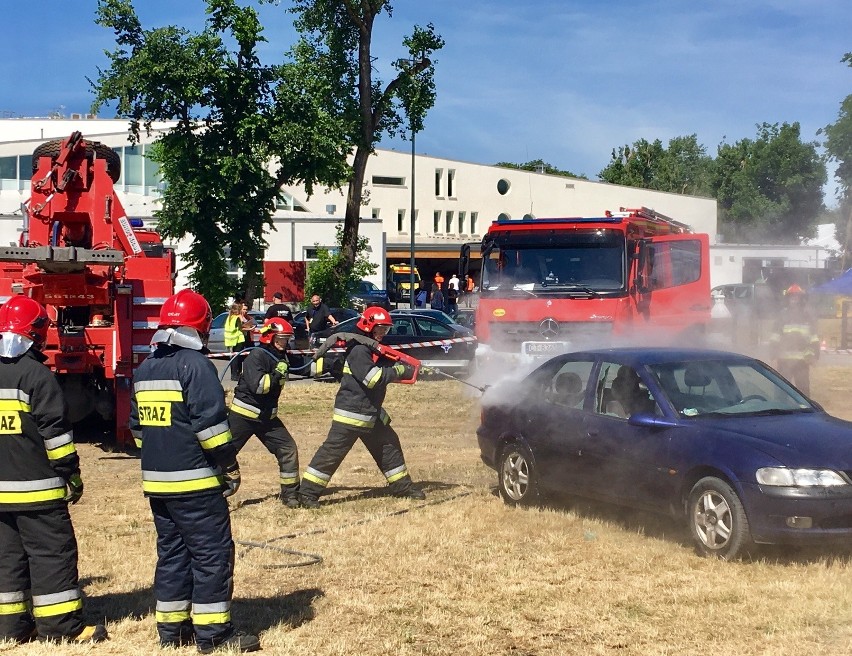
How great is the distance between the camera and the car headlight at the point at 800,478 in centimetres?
726

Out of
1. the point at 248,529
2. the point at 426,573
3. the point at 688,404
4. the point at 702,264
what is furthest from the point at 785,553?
the point at 702,264

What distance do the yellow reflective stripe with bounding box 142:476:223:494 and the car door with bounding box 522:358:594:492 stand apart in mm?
3875

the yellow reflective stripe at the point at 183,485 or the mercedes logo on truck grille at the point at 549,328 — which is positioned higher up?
the mercedes logo on truck grille at the point at 549,328

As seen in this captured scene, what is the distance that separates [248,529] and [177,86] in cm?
1766

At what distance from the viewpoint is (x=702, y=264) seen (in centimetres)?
1759

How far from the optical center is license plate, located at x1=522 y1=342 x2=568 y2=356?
1514cm

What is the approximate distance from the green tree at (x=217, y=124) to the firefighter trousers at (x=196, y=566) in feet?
63.7

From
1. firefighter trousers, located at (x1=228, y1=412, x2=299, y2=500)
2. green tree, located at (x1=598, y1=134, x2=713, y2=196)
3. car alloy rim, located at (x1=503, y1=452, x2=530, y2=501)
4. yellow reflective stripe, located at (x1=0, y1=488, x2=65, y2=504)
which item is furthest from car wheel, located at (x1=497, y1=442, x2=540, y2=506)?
green tree, located at (x1=598, y1=134, x2=713, y2=196)

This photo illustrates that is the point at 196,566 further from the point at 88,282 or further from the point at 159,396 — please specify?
the point at 88,282

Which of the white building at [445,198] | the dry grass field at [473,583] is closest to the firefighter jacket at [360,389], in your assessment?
the dry grass field at [473,583]

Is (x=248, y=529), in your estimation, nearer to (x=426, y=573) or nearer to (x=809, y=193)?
(x=426, y=573)

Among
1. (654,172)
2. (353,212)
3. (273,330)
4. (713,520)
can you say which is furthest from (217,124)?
(654,172)

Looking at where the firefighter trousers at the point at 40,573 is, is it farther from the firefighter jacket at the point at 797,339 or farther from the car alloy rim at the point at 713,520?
the firefighter jacket at the point at 797,339

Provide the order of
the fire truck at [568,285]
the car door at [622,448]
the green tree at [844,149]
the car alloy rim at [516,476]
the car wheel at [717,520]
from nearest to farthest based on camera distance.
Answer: the car wheel at [717,520]
the car door at [622,448]
the car alloy rim at [516,476]
the fire truck at [568,285]
the green tree at [844,149]
